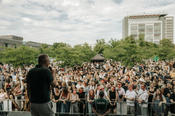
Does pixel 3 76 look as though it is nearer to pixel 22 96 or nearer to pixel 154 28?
pixel 22 96

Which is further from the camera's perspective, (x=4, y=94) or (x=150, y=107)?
(x=4, y=94)

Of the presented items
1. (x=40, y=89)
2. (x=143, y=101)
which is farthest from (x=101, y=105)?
(x=40, y=89)

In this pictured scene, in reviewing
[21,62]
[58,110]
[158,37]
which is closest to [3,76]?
[58,110]

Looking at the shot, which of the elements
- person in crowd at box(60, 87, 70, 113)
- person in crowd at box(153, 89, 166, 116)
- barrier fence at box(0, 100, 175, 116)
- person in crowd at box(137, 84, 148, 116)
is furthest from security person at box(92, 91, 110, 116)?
person in crowd at box(153, 89, 166, 116)

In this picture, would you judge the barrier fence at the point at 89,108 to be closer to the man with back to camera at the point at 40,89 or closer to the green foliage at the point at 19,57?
the man with back to camera at the point at 40,89

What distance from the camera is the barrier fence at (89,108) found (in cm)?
762

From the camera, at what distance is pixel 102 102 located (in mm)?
6578

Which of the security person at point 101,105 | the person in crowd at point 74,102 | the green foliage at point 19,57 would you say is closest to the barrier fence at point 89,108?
the person in crowd at point 74,102

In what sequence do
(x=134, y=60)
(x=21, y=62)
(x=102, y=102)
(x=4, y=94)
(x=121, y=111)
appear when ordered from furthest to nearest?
(x=21, y=62) → (x=134, y=60) → (x=4, y=94) → (x=121, y=111) → (x=102, y=102)

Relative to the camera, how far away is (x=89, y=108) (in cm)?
798

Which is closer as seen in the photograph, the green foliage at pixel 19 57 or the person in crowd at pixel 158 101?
the person in crowd at pixel 158 101

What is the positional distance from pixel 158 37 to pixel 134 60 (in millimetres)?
99681

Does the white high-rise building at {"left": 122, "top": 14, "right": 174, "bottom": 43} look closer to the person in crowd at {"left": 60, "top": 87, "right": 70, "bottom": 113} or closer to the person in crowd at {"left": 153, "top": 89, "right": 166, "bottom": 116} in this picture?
the person in crowd at {"left": 153, "top": 89, "right": 166, "bottom": 116}

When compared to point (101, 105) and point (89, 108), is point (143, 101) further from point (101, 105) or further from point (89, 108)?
point (101, 105)
